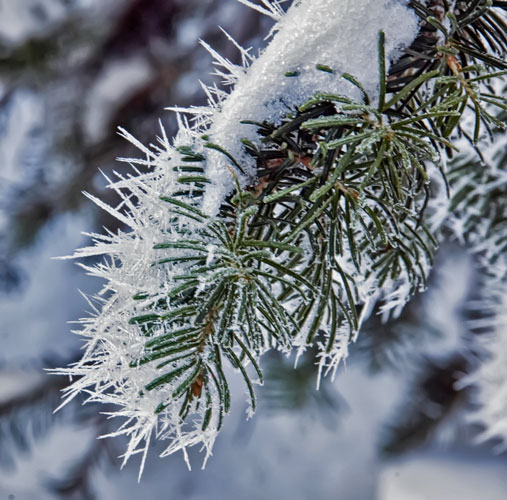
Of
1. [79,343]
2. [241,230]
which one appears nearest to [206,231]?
[241,230]

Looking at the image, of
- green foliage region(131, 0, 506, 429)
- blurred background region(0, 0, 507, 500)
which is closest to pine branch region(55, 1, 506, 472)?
green foliage region(131, 0, 506, 429)

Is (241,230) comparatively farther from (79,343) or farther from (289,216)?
(79,343)

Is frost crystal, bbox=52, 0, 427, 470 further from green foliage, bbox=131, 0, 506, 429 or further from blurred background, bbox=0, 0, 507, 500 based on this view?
blurred background, bbox=0, 0, 507, 500

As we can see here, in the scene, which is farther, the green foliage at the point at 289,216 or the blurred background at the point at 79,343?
the blurred background at the point at 79,343

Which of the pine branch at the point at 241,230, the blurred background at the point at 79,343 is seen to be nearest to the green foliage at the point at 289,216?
the pine branch at the point at 241,230

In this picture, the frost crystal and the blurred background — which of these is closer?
the frost crystal

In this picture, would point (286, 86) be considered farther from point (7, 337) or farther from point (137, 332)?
point (7, 337)

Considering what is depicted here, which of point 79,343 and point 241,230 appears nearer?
point 241,230

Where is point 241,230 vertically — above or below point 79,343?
above

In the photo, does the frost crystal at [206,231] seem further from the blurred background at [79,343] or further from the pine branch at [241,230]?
the blurred background at [79,343]
